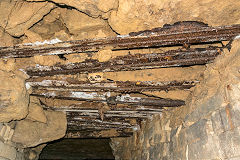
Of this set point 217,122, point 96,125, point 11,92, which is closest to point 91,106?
point 11,92

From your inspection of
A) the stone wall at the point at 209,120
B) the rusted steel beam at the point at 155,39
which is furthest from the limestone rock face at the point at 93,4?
the stone wall at the point at 209,120

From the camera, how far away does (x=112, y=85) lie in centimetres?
251

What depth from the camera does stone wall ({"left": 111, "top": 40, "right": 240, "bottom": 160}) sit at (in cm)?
178

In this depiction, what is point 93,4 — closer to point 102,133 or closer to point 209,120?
point 209,120

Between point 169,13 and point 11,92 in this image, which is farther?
point 11,92

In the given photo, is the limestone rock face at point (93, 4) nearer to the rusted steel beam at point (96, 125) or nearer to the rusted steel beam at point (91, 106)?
the rusted steel beam at point (91, 106)

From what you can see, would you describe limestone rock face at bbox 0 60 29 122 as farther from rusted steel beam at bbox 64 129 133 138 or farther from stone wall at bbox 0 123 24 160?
rusted steel beam at bbox 64 129 133 138

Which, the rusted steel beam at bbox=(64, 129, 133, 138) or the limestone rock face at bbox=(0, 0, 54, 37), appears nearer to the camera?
the limestone rock face at bbox=(0, 0, 54, 37)

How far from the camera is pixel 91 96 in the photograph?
2.91 m

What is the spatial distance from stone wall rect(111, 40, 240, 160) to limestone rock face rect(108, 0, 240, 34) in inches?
13.1

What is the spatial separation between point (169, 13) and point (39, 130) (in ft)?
10.0

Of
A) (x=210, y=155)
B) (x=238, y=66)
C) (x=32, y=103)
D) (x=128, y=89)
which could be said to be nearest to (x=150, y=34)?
(x=238, y=66)

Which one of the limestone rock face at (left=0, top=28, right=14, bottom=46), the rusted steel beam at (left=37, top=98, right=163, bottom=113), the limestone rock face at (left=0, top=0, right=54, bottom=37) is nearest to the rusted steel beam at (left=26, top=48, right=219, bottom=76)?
the limestone rock face at (left=0, top=28, right=14, bottom=46)

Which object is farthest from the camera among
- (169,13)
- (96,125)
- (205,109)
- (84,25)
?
→ (96,125)
